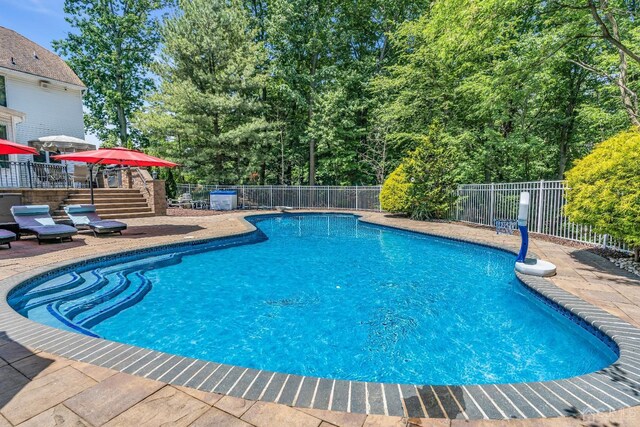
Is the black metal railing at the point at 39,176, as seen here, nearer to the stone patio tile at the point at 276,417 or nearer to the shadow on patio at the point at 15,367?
the shadow on patio at the point at 15,367

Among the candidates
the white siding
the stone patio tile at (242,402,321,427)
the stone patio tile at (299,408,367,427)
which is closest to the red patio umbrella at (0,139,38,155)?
the stone patio tile at (242,402,321,427)

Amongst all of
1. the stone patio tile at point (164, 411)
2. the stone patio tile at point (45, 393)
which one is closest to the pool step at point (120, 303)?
the stone patio tile at point (45, 393)

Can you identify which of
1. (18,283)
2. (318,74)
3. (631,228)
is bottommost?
(18,283)

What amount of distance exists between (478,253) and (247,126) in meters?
13.5

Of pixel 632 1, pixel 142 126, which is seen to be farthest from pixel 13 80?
pixel 632 1

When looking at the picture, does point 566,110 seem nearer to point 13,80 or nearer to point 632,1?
point 632,1

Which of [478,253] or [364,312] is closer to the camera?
[364,312]

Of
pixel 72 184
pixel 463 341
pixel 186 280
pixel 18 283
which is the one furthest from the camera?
pixel 72 184

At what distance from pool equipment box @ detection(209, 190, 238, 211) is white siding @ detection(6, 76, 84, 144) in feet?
27.9

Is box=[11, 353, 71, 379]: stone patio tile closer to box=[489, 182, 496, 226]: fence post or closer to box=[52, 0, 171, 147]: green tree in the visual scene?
box=[489, 182, 496, 226]: fence post

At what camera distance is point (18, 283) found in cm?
434

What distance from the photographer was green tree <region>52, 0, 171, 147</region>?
23.0 m

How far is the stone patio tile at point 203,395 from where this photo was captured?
2000 millimetres

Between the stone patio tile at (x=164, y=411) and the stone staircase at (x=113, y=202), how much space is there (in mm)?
11315
